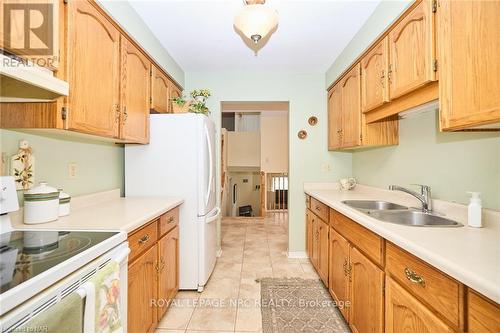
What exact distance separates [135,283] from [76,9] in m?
1.52

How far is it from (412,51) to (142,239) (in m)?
1.96

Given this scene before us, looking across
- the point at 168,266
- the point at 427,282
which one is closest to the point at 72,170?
the point at 168,266

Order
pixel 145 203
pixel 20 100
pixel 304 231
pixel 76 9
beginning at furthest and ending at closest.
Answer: pixel 304 231
pixel 145 203
pixel 76 9
pixel 20 100

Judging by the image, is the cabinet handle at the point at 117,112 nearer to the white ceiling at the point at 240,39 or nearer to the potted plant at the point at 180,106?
the potted plant at the point at 180,106

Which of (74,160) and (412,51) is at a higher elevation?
(412,51)

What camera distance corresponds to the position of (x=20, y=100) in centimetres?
113

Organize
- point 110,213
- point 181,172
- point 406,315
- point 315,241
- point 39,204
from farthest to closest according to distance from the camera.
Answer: point 315,241 < point 181,172 < point 110,213 < point 39,204 < point 406,315

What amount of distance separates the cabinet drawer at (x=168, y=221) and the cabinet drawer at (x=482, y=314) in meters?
1.62

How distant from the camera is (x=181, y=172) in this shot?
84.4 inches

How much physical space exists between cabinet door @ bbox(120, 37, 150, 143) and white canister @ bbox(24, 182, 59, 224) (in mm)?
568

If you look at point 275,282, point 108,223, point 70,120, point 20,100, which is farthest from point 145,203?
point 275,282

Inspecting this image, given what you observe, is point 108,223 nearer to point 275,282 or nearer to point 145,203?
point 145,203

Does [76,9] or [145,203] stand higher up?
[76,9]

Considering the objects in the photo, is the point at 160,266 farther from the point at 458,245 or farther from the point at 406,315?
the point at 458,245
